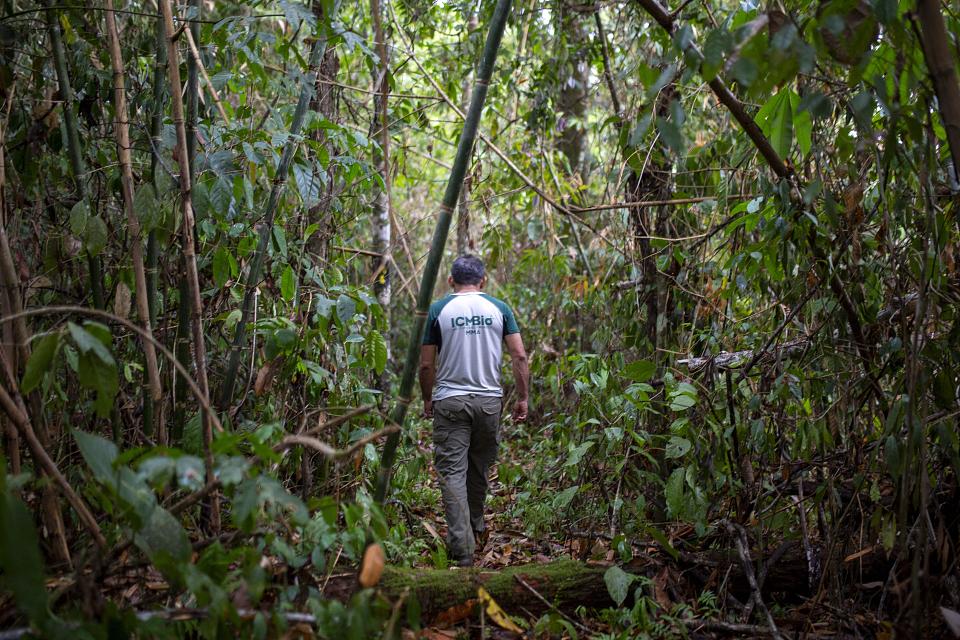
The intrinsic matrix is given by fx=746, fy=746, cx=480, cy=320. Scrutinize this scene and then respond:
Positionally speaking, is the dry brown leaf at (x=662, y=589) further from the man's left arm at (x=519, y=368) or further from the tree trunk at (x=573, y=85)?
the tree trunk at (x=573, y=85)

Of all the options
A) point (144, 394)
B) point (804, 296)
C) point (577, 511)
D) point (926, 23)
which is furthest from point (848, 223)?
point (144, 394)

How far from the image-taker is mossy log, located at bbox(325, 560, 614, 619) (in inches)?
103

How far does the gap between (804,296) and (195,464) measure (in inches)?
87.4

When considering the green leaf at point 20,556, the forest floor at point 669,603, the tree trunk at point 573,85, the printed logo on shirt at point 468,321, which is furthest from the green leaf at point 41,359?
the tree trunk at point 573,85

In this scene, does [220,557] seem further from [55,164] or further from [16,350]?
[55,164]

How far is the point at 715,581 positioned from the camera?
2.89 meters

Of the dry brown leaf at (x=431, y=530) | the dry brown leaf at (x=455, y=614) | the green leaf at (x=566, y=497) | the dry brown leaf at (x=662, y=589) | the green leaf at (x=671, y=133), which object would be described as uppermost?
the green leaf at (x=671, y=133)

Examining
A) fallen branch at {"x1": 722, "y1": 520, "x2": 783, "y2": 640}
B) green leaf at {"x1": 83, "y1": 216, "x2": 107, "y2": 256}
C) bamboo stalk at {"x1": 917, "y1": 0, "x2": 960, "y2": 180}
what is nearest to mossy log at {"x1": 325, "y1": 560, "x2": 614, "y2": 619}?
fallen branch at {"x1": 722, "y1": 520, "x2": 783, "y2": 640}

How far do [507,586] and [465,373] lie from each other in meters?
1.40

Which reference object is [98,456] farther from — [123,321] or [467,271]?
[467,271]

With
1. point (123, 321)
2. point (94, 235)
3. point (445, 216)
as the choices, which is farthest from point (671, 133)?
point (94, 235)

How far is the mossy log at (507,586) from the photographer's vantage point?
260 cm

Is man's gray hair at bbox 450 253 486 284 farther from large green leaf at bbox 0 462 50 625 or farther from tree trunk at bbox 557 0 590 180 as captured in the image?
large green leaf at bbox 0 462 50 625

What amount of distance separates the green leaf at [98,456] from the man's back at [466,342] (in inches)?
96.5
